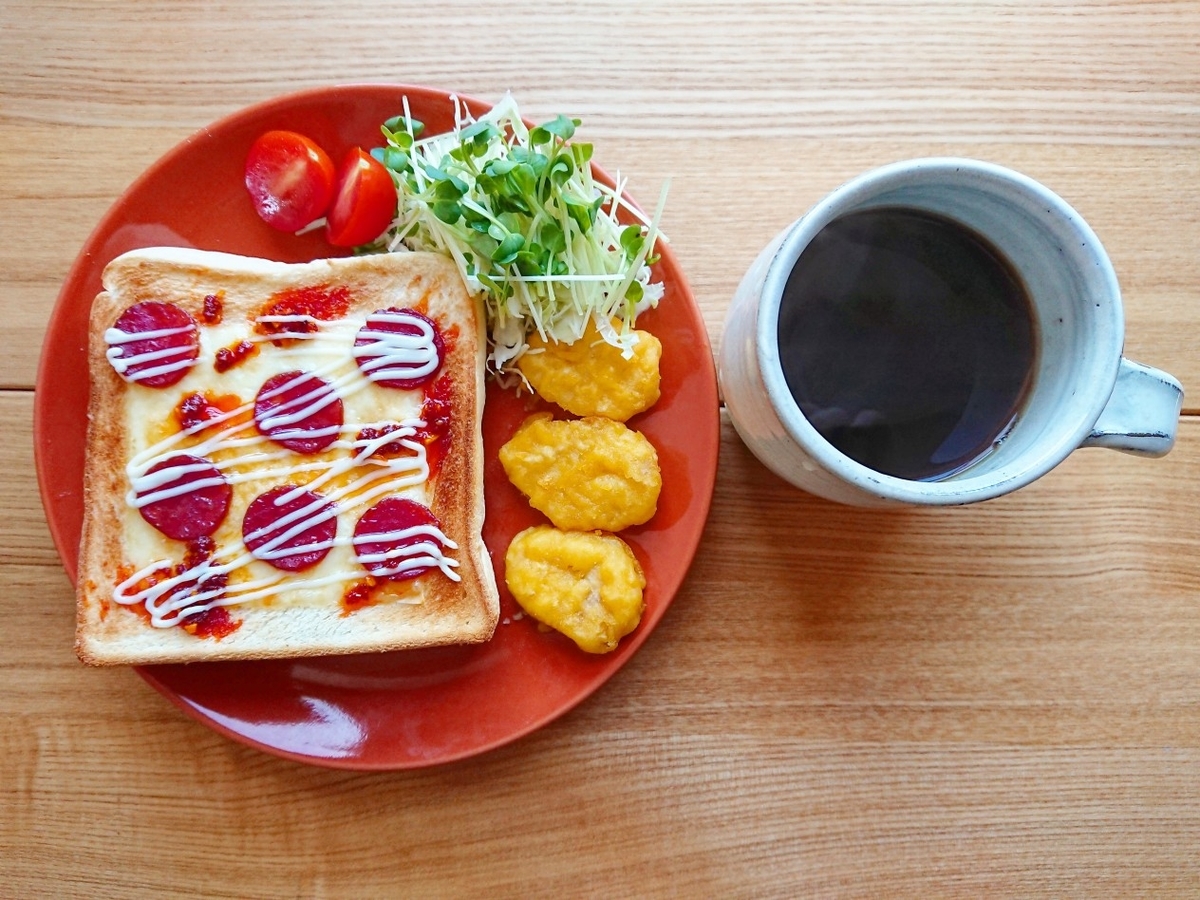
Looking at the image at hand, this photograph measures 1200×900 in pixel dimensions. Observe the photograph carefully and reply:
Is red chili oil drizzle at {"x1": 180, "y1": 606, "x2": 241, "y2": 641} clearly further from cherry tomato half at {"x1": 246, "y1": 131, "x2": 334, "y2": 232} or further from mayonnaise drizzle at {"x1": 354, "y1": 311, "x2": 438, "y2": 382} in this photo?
cherry tomato half at {"x1": 246, "y1": 131, "x2": 334, "y2": 232}

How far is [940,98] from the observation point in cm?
181

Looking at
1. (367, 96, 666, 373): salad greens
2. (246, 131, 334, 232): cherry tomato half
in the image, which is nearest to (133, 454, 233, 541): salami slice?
(246, 131, 334, 232): cherry tomato half

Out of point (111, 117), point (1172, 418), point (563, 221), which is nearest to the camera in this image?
point (1172, 418)

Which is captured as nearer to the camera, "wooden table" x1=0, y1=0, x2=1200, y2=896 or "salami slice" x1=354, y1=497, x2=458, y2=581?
"salami slice" x1=354, y1=497, x2=458, y2=581


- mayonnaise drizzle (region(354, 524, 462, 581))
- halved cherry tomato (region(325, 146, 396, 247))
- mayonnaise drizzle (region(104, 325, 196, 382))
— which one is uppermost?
halved cherry tomato (region(325, 146, 396, 247))

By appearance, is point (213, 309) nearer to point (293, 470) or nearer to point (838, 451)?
point (293, 470)

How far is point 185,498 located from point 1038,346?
60.6 inches

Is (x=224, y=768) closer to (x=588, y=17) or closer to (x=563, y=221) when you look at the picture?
(x=563, y=221)

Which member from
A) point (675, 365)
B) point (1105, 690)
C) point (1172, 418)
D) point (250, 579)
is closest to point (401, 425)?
point (250, 579)

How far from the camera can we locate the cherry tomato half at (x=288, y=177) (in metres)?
1.59

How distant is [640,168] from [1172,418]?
1073 mm

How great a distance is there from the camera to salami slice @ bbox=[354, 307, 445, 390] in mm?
1633

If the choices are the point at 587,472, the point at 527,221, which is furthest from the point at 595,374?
the point at 527,221

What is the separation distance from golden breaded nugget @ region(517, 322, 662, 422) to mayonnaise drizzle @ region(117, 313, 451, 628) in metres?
0.21
